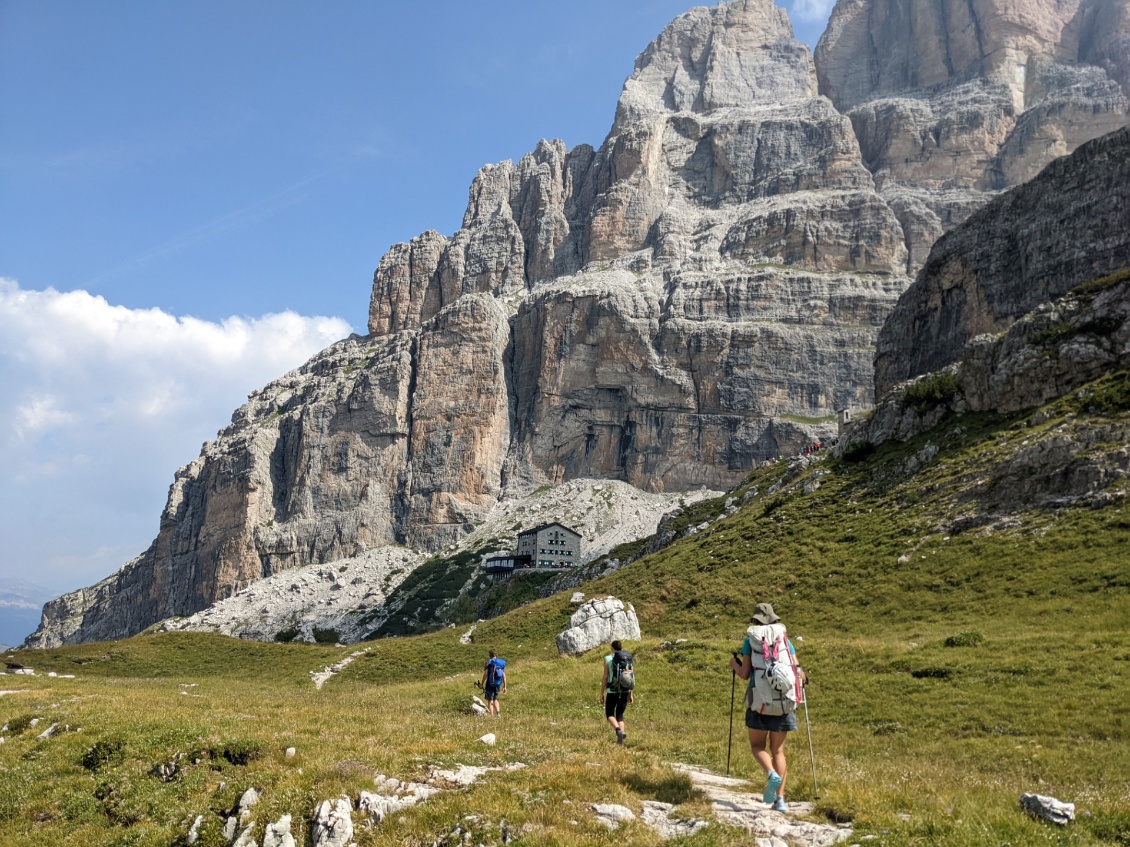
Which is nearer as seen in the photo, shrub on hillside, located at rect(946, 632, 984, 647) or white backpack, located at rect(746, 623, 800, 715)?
white backpack, located at rect(746, 623, 800, 715)

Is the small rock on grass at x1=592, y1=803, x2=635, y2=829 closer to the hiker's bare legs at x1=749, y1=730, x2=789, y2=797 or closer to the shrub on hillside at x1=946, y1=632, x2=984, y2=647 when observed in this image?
the hiker's bare legs at x1=749, y1=730, x2=789, y2=797

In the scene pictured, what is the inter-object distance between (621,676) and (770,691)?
6.52 meters

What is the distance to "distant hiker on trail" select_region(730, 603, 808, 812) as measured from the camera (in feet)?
41.6

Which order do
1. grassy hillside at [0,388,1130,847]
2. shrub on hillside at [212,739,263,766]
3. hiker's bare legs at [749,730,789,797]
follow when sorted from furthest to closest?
shrub on hillside at [212,739,263,766]
hiker's bare legs at [749,730,789,797]
grassy hillside at [0,388,1130,847]

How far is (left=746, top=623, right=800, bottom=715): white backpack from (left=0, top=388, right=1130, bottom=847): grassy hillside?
1468 millimetres

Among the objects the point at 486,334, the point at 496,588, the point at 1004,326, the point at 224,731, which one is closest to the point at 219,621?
the point at 496,588

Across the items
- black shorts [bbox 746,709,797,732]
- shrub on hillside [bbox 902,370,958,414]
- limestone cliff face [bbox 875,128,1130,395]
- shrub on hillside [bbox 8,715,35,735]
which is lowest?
shrub on hillside [bbox 8,715,35,735]

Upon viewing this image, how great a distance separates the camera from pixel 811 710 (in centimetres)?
2431

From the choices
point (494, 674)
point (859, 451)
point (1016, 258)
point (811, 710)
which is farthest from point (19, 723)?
point (1016, 258)

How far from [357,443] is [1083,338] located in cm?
15772

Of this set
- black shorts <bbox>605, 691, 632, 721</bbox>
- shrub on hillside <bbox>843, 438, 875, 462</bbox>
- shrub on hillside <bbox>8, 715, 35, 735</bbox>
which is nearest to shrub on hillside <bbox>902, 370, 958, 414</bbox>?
shrub on hillside <bbox>843, 438, 875, 462</bbox>

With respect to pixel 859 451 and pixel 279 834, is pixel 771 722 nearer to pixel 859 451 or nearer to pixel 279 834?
pixel 279 834

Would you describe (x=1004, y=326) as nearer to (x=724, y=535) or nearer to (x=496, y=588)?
(x=724, y=535)

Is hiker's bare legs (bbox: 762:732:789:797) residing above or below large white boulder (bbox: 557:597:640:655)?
below
